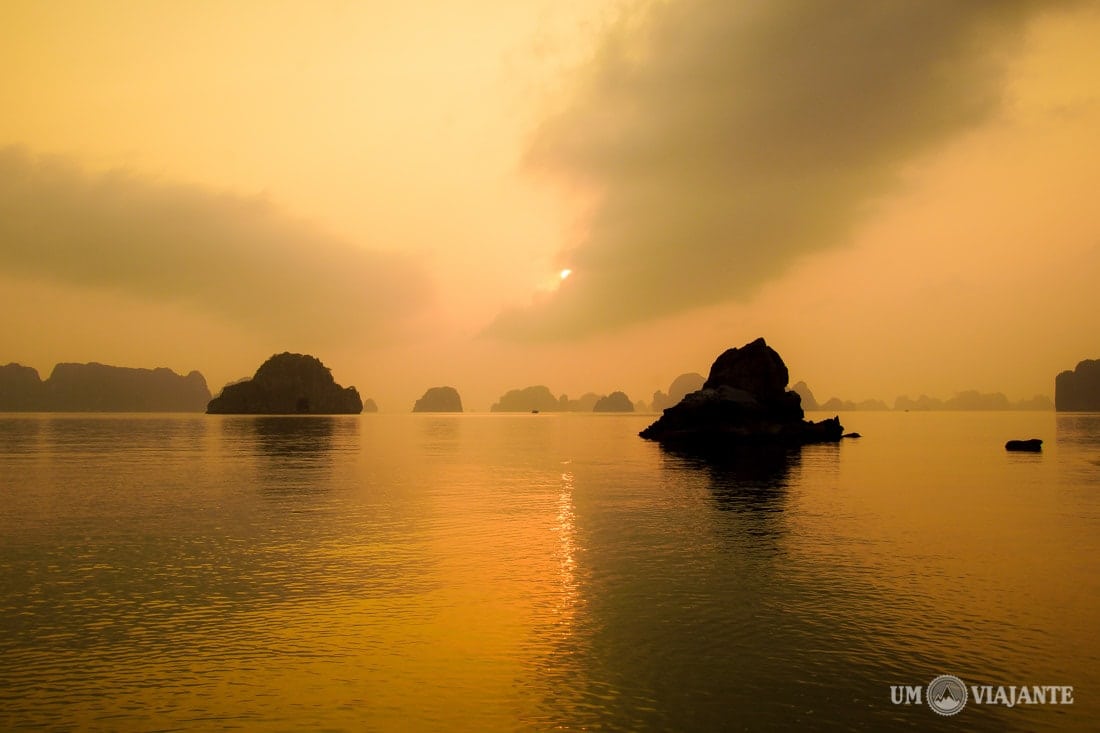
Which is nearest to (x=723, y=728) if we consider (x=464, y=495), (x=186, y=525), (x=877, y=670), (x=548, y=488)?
(x=877, y=670)

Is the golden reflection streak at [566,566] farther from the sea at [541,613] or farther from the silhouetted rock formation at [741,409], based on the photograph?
the silhouetted rock formation at [741,409]

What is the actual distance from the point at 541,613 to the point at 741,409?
102201 millimetres

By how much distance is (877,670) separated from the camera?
15.9 meters

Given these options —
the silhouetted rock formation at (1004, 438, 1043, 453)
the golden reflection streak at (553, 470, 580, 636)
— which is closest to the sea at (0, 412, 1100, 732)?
the golden reflection streak at (553, 470, 580, 636)

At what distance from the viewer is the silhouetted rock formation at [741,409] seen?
116938mm

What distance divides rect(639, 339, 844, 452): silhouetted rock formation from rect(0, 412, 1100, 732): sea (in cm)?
7065

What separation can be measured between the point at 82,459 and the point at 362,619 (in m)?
76.8

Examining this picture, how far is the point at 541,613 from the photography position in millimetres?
20312

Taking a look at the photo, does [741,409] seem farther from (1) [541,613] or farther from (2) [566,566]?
(1) [541,613]

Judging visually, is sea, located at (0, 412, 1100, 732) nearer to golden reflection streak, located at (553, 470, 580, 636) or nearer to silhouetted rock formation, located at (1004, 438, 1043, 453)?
golden reflection streak, located at (553, 470, 580, 636)

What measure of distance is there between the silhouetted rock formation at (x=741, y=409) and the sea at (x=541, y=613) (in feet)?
232

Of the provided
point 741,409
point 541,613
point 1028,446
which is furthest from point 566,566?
point 1028,446

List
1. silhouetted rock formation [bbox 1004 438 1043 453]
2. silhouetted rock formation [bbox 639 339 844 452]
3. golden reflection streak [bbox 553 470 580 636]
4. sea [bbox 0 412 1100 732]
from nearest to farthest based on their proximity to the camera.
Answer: sea [bbox 0 412 1100 732] < golden reflection streak [bbox 553 470 580 636] < silhouetted rock formation [bbox 1004 438 1043 453] < silhouetted rock formation [bbox 639 339 844 452]

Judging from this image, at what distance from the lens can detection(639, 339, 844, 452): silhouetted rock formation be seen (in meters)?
117
